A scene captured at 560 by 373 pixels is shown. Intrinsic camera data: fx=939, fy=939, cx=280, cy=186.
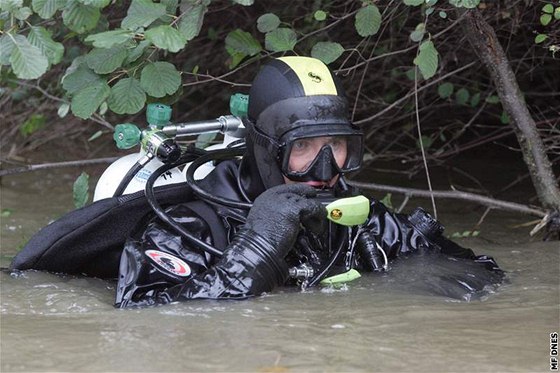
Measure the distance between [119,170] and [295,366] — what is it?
1.41 metres

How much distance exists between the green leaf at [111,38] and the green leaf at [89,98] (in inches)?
13.0

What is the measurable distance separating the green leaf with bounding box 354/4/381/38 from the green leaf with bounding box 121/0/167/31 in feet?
2.67

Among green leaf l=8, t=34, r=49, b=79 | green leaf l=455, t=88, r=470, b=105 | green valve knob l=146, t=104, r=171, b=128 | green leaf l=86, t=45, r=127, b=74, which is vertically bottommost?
green valve knob l=146, t=104, r=171, b=128

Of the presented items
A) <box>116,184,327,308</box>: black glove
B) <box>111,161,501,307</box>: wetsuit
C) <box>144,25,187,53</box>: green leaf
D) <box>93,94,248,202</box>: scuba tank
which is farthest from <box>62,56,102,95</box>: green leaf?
<box>116,184,327,308</box>: black glove

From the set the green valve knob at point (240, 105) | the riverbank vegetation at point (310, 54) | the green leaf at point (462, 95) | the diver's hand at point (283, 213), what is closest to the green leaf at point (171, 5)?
the riverbank vegetation at point (310, 54)

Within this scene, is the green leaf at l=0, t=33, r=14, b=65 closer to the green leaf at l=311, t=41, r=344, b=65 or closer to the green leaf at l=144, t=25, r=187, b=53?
the green leaf at l=144, t=25, r=187, b=53

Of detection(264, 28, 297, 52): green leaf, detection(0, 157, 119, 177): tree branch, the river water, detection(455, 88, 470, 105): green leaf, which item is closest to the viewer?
the river water

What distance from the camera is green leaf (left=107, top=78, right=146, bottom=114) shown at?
137 inches

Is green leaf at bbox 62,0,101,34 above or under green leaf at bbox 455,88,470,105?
above

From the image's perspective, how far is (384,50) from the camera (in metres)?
4.84

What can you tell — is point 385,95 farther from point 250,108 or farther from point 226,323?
point 226,323

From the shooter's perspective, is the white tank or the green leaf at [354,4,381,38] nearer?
the white tank

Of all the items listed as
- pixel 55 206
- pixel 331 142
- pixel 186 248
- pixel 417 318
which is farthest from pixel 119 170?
pixel 55 206

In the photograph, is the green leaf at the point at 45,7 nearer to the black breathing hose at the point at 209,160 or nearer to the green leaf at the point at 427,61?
the black breathing hose at the point at 209,160
